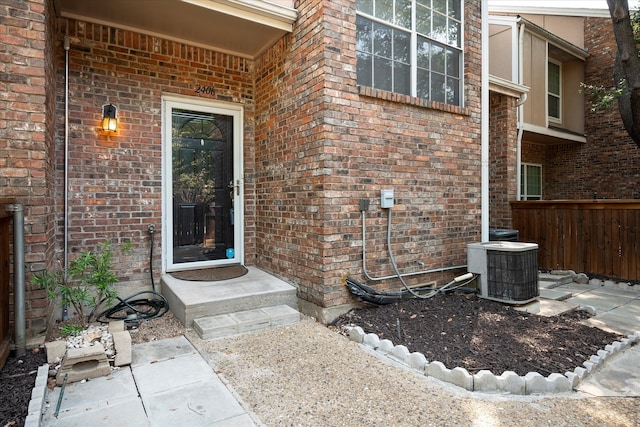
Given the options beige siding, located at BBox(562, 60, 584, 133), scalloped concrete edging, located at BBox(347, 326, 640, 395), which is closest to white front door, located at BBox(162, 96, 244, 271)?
scalloped concrete edging, located at BBox(347, 326, 640, 395)

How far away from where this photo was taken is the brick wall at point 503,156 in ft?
24.5

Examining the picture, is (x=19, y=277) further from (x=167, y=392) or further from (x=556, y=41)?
(x=556, y=41)

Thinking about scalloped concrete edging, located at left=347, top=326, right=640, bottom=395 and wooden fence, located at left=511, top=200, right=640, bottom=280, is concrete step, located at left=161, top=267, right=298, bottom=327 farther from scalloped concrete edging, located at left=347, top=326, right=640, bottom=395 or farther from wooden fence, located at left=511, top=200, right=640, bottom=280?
wooden fence, located at left=511, top=200, right=640, bottom=280

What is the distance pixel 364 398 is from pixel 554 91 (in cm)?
1104

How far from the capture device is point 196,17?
3.95 m

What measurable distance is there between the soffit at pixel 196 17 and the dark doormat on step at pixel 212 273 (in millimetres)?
2826

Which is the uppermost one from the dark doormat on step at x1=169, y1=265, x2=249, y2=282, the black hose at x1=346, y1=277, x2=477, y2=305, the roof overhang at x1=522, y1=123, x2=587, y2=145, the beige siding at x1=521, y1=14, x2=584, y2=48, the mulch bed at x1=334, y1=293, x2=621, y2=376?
the beige siding at x1=521, y1=14, x2=584, y2=48

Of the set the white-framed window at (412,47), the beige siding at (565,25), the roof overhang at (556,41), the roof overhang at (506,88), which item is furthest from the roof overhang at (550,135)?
the white-framed window at (412,47)

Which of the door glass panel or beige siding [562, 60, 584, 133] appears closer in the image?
the door glass panel

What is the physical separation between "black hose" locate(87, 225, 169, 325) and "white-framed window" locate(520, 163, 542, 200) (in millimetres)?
9126

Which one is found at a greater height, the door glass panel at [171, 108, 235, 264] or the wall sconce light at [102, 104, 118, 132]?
the wall sconce light at [102, 104, 118, 132]

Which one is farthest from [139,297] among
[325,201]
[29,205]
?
[325,201]

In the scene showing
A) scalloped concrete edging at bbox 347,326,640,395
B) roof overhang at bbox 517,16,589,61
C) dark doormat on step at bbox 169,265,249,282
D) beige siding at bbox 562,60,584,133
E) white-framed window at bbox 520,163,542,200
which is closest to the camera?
scalloped concrete edging at bbox 347,326,640,395

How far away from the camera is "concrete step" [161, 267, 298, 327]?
358cm
